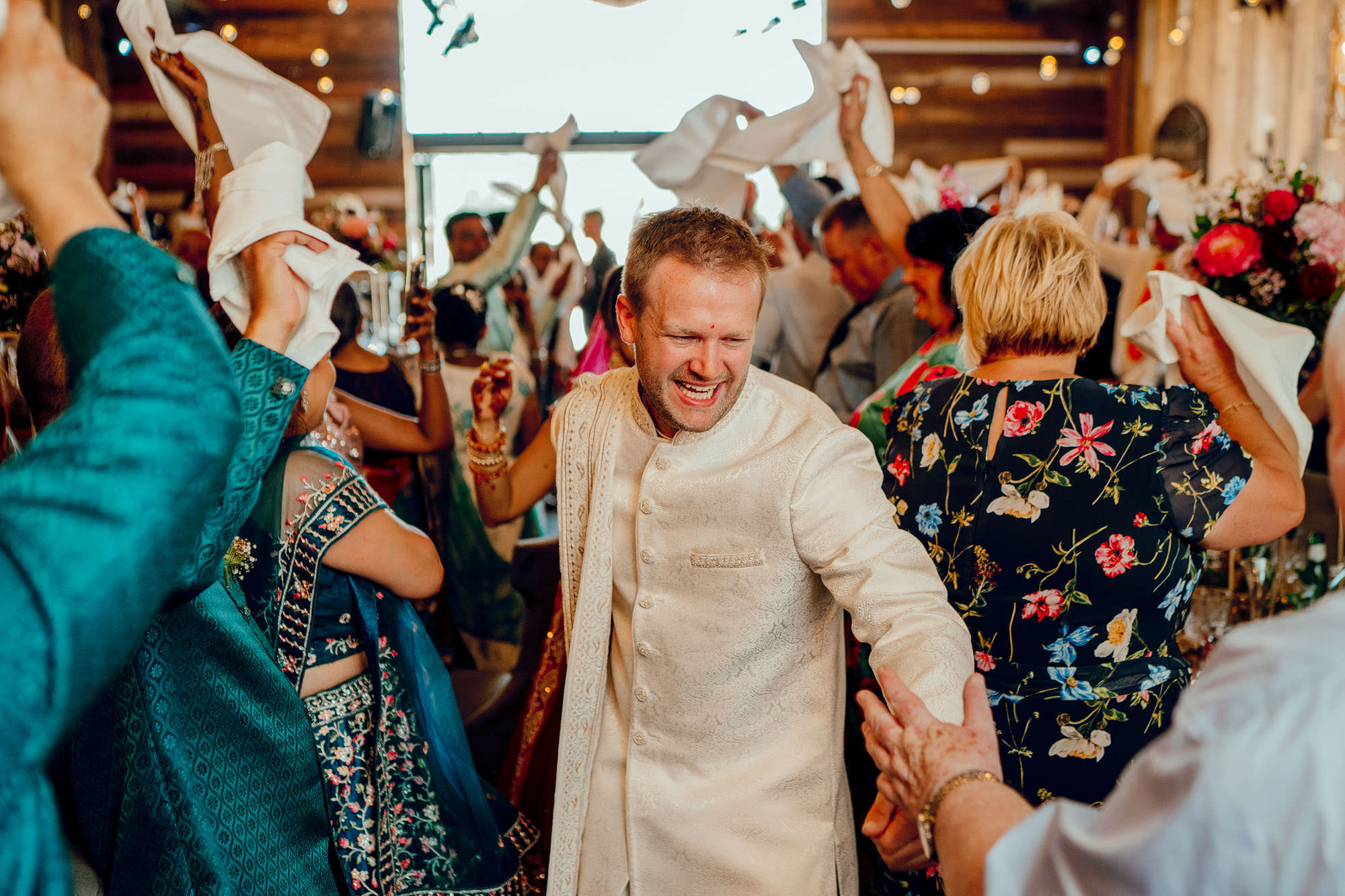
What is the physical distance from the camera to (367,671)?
174cm

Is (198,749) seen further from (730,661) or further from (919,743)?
(919,743)

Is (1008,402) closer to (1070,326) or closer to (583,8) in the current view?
(1070,326)

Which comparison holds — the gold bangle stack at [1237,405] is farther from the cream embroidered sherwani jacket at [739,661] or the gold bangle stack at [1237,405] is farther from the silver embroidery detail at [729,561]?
the silver embroidery detail at [729,561]

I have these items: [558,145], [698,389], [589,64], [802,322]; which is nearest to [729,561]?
[698,389]

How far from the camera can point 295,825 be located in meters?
1.55

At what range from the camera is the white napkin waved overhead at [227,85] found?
1869 mm

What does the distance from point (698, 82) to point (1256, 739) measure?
10.3m

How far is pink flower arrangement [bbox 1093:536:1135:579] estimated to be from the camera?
1.63 metres

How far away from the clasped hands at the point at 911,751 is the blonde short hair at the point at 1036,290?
828 mm

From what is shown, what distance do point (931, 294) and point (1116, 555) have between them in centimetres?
121

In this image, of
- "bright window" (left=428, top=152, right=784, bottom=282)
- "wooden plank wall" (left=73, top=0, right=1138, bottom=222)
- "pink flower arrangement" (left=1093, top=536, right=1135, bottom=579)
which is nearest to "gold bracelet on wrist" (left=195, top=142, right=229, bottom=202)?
"pink flower arrangement" (left=1093, top=536, right=1135, bottom=579)

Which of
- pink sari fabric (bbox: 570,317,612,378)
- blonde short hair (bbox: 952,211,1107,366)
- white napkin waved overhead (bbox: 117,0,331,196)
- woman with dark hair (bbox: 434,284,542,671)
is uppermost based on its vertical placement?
white napkin waved overhead (bbox: 117,0,331,196)

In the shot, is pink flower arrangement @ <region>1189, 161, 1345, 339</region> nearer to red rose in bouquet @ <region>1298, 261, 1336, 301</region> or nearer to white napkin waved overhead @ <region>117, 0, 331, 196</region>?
red rose in bouquet @ <region>1298, 261, 1336, 301</region>

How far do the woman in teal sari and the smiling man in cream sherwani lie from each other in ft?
0.78
